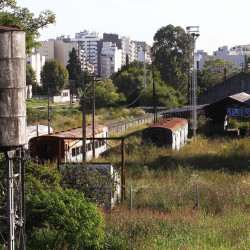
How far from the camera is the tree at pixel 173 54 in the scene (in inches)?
3086

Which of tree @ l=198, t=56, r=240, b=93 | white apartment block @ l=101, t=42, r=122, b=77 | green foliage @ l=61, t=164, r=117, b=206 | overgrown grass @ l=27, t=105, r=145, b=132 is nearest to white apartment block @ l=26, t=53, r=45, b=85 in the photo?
tree @ l=198, t=56, r=240, b=93

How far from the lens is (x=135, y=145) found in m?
31.3

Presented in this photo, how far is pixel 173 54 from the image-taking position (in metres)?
79.2

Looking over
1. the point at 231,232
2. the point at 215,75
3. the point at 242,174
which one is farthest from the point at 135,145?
the point at 215,75

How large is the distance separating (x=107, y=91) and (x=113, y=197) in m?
48.8

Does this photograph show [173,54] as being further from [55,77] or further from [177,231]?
[177,231]

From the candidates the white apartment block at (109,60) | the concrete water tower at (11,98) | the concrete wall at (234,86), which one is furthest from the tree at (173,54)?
the white apartment block at (109,60)

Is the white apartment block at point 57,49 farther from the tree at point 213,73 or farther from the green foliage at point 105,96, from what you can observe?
the green foliage at point 105,96

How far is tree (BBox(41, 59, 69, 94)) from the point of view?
94438mm

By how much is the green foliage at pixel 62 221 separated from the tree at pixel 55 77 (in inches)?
3242

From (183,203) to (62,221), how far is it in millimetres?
6880

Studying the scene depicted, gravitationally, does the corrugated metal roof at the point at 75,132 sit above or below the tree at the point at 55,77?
below

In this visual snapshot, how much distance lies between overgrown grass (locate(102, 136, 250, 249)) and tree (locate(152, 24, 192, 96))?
49963mm

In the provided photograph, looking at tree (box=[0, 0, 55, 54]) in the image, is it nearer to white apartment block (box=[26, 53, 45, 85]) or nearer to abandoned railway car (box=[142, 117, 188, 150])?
Result: abandoned railway car (box=[142, 117, 188, 150])
